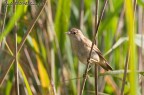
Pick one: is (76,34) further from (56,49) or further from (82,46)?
(56,49)

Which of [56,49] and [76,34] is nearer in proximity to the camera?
[76,34]

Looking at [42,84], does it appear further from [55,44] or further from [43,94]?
[55,44]

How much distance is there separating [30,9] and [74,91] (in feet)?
2.56

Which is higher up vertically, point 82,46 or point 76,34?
point 76,34

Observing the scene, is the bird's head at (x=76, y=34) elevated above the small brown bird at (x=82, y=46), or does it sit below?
above

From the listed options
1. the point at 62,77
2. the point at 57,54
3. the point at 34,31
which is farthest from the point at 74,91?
the point at 34,31

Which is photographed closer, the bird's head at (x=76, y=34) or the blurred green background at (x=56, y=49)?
the blurred green background at (x=56, y=49)

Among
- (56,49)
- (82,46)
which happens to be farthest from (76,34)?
(56,49)

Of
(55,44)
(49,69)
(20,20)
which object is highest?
(20,20)

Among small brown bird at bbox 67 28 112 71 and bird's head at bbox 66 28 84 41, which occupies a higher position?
bird's head at bbox 66 28 84 41

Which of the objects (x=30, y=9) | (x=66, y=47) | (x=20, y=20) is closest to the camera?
(x=20, y=20)

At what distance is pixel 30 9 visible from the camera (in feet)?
9.33

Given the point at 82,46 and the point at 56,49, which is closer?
the point at 82,46

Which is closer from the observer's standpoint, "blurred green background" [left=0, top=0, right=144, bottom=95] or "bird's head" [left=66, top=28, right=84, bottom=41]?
"blurred green background" [left=0, top=0, right=144, bottom=95]
